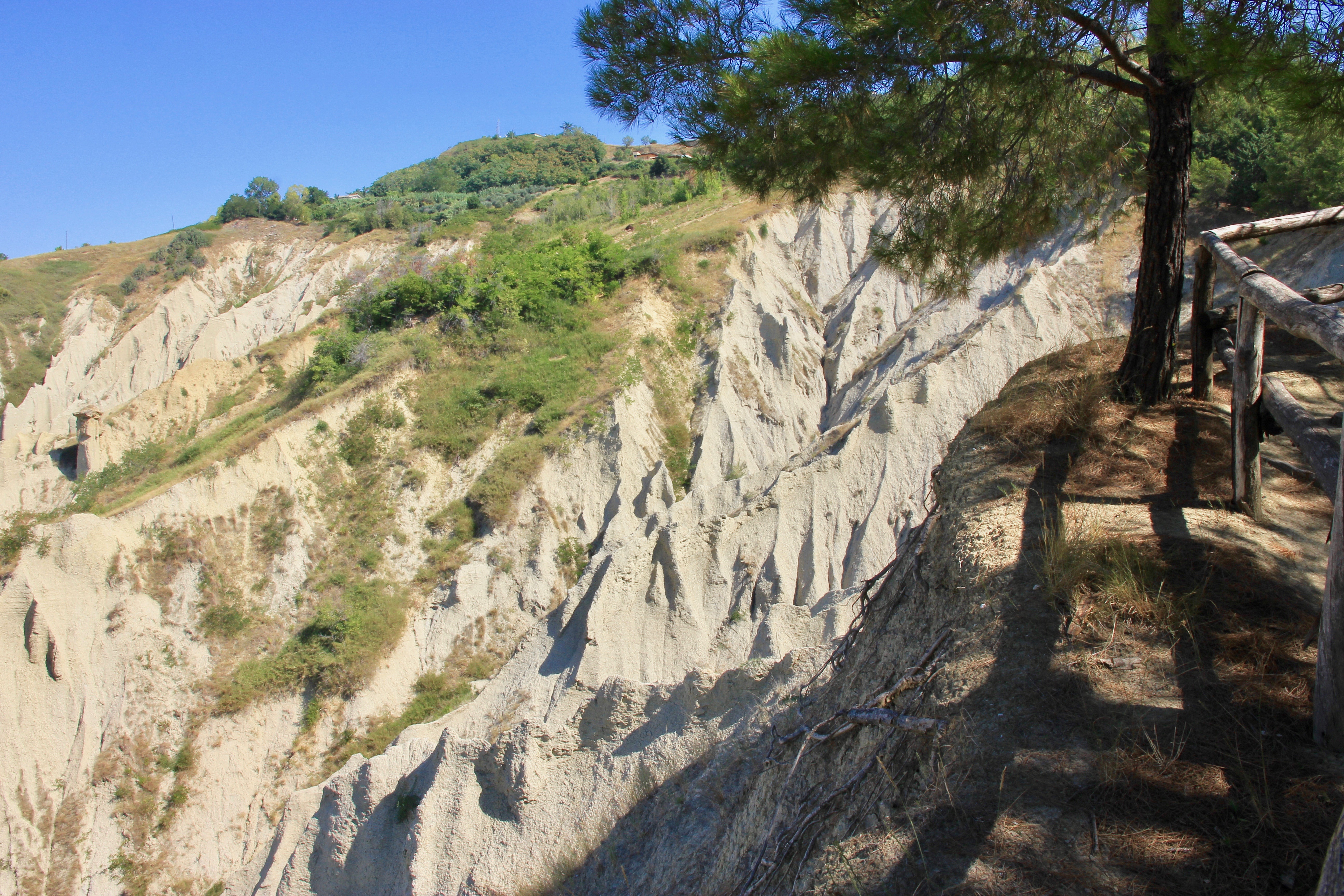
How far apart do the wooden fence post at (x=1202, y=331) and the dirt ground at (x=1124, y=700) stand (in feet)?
1.94

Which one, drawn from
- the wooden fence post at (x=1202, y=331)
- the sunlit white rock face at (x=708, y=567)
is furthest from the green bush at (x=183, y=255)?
the wooden fence post at (x=1202, y=331)

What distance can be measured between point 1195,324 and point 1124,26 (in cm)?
227

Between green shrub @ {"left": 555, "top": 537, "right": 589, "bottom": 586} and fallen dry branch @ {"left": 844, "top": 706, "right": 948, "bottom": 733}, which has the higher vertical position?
fallen dry branch @ {"left": 844, "top": 706, "right": 948, "bottom": 733}

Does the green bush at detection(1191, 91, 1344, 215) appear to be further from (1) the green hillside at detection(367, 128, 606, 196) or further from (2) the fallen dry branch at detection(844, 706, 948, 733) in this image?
(1) the green hillside at detection(367, 128, 606, 196)

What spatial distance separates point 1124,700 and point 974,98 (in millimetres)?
4836

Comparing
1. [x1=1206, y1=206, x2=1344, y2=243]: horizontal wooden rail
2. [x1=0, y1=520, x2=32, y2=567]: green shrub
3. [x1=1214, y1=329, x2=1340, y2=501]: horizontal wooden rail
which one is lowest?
[x1=0, y1=520, x2=32, y2=567]: green shrub

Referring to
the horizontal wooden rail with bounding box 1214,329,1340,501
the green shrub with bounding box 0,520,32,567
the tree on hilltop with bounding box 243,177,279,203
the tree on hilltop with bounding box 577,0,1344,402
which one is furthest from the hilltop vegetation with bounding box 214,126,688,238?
the horizontal wooden rail with bounding box 1214,329,1340,501

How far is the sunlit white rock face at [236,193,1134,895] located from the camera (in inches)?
309

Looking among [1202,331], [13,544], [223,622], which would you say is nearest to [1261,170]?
[1202,331]

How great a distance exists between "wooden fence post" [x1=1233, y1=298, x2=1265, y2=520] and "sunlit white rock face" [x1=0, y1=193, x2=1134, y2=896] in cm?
343

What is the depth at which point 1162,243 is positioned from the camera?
5.61 meters

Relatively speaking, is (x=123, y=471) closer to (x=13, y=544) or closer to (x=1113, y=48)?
(x=13, y=544)

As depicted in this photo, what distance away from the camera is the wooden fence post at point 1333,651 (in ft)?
7.77

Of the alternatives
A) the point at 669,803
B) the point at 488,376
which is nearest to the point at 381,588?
the point at 488,376
